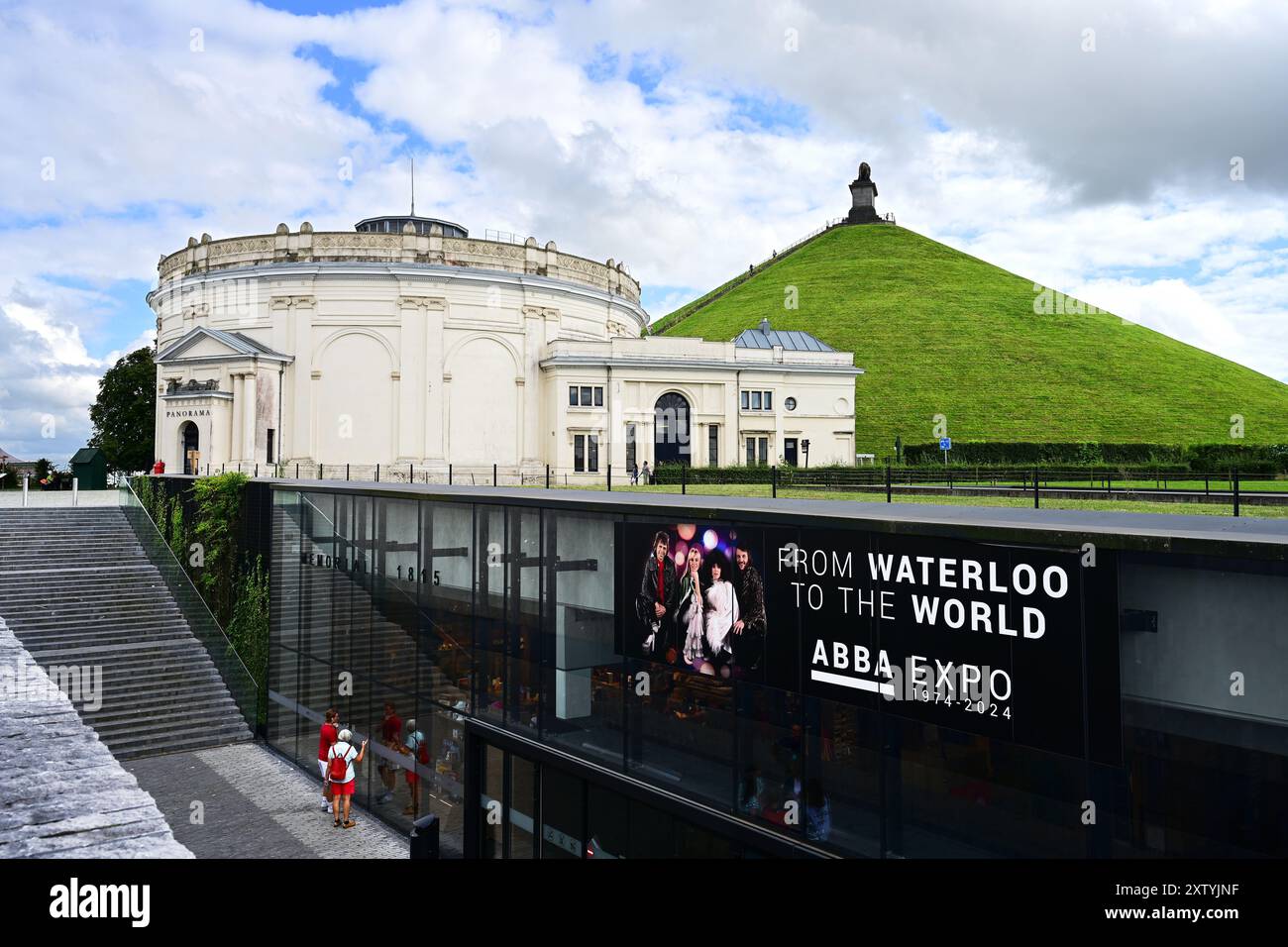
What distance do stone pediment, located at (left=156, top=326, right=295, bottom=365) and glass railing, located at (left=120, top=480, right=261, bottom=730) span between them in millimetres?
15161

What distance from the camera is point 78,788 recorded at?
332 inches

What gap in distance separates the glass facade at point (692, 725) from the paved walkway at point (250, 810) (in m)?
0.83

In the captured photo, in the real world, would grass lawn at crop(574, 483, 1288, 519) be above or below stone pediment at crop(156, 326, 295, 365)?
below

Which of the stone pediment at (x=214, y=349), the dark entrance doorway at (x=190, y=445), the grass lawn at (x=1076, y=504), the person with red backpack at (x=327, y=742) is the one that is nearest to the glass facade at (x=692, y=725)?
the person with red backpack at (x=327, y=742)

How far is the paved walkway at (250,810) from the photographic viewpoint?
16.0 metres

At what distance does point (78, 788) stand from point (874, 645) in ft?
26.3

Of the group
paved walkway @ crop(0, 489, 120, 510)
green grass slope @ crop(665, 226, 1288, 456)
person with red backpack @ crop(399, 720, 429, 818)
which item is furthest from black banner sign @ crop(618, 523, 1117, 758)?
green grass slope @ crop(665, 226, 1288, 456)

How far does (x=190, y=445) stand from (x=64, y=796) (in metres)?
46.4

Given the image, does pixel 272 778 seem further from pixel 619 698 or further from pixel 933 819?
pixel 933 819

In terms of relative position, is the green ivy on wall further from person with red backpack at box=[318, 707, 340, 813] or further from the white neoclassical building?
the white neoclassical building

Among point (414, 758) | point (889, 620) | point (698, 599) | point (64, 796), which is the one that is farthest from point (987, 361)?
point (64, 796)

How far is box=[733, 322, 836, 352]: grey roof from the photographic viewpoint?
58.3 metres

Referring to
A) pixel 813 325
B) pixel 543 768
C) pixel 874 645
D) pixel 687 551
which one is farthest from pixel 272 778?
pixel 813 325

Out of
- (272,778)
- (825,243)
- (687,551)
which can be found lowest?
(272,778)
